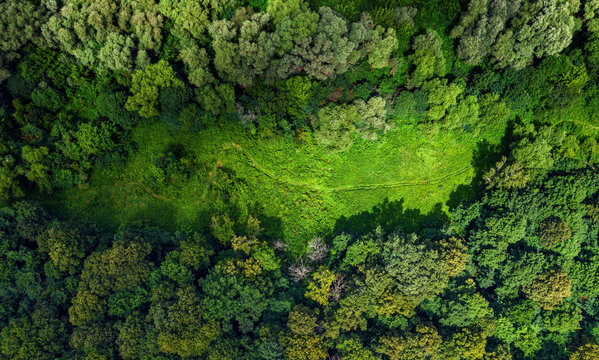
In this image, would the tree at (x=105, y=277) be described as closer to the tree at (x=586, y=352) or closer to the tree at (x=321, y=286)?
the tree at (x=321, y=286)

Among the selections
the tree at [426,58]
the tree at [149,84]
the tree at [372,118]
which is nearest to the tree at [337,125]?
the tree at [372,118]

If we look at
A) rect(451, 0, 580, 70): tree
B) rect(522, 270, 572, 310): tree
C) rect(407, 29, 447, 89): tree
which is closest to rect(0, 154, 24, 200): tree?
rect(407, 29, 447, 89): tree

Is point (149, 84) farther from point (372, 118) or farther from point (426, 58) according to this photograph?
point (426, 58)

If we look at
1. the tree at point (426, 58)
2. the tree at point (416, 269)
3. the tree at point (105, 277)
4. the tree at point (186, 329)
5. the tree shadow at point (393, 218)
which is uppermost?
the tree at point (426, 58)

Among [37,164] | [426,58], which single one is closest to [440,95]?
[426,58]

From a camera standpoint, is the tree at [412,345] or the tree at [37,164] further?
the tree at [37,164]

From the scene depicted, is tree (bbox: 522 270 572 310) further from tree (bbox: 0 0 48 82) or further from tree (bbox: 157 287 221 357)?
tree (bbox: 0 0 48 82)
